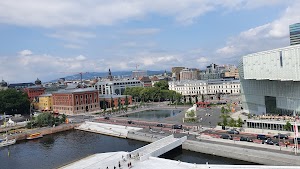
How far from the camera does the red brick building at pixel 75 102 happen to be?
12962cm

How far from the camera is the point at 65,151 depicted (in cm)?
6806

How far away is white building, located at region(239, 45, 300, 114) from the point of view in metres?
63.4

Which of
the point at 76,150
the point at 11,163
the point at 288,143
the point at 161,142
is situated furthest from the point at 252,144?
the point at 11,163

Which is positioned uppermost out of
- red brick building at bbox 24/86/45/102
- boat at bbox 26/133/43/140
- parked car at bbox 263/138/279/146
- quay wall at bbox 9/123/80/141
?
red brick building at bbox 24/86/45/102

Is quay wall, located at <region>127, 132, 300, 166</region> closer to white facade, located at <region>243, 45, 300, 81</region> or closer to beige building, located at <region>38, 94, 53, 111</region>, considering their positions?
white facade, located at <region>243, 45, 300, 81</region>

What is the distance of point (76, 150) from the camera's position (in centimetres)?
6788

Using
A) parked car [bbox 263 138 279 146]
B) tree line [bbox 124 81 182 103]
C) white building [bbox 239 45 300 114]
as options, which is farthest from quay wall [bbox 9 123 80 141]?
tree line [bbox 124 81 182 103]

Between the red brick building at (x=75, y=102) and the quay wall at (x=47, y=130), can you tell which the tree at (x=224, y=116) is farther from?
the red brick building at (x=75, y=102)

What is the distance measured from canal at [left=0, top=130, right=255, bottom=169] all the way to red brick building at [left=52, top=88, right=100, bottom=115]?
41.1m

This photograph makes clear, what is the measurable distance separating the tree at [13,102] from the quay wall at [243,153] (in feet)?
312

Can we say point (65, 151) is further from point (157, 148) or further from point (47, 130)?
point (47, 130)

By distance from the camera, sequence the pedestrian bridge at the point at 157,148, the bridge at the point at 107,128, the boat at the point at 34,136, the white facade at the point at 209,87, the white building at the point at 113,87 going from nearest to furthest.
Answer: the pedestrian bridge at the point at 157,148 → the bridge at the point at 107,128 → the boat at the point at 34,136 → the white facade at the point at 209,87 → the white building at the point at 113,87

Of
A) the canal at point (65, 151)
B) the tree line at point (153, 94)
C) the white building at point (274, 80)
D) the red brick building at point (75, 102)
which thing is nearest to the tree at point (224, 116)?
the white building at point (274, 80)

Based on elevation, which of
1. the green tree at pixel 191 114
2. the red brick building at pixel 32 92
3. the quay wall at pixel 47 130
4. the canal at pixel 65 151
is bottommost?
the canal at pixel 65 151
